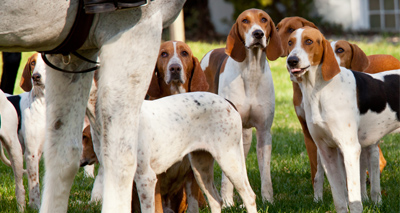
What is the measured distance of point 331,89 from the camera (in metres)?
4.40

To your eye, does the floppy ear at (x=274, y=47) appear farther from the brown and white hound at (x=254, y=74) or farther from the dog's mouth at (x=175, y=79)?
the dog's mouth at (x=175, y=79)

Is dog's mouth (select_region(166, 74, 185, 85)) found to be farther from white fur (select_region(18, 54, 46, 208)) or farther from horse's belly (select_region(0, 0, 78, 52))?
horse's belly (select_region(0, 0, 78, 52))

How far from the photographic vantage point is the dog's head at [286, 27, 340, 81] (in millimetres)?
4352

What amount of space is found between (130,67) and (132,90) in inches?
4.0

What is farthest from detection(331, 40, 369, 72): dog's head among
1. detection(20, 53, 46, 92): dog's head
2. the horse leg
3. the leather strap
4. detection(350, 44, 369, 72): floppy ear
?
the leather strap

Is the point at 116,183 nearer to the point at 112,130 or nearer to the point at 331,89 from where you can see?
the point at 112,130

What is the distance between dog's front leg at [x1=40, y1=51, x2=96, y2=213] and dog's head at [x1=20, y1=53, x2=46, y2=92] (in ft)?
7.10

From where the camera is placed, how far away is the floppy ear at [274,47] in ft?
18.6

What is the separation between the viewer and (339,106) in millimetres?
4348

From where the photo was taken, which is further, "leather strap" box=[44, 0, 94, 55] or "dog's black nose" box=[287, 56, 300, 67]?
"dog's black nose" box=[287, 56, 300, 67]

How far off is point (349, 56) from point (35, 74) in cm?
291

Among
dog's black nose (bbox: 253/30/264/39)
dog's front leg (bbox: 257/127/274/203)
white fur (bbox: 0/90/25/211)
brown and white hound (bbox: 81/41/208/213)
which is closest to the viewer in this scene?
brown and white hound (bbox: 81/41/208/213)

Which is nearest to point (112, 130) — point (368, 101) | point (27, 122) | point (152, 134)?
point (152, 134)

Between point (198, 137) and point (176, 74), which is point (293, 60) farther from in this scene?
point (176, 74)
